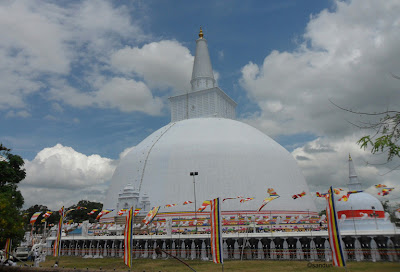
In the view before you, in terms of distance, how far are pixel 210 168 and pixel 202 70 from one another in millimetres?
23623

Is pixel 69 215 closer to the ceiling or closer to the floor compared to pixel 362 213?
closer to the ceiling

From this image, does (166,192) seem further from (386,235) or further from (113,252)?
(386,235)

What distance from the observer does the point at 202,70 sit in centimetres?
6191

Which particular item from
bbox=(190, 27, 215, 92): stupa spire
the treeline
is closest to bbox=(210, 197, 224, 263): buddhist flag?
bbox=(190, 27, 215, 92): stupa spire

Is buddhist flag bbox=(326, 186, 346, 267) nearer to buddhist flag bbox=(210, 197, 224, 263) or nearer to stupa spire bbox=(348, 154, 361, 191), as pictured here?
buddhist flag bbox=(210, 197, 224, 263)

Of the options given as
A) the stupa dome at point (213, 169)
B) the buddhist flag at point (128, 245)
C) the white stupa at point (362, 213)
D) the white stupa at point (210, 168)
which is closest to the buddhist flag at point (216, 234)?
the buddhist flag at point (128, 245)

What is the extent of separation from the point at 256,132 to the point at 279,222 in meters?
17.3

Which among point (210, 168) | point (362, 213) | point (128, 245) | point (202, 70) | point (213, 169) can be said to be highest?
point (202, 70)

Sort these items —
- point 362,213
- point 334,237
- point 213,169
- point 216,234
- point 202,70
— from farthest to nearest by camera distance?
point 202,70
point 213,169
point 362,213
point 216,234
point 334,237

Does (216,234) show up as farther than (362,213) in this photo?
No

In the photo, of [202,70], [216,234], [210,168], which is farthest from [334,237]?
[202,70]

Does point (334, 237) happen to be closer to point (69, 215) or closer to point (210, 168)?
point (210, 168)

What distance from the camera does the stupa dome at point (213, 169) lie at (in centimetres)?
4384

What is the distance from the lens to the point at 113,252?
36219mm
